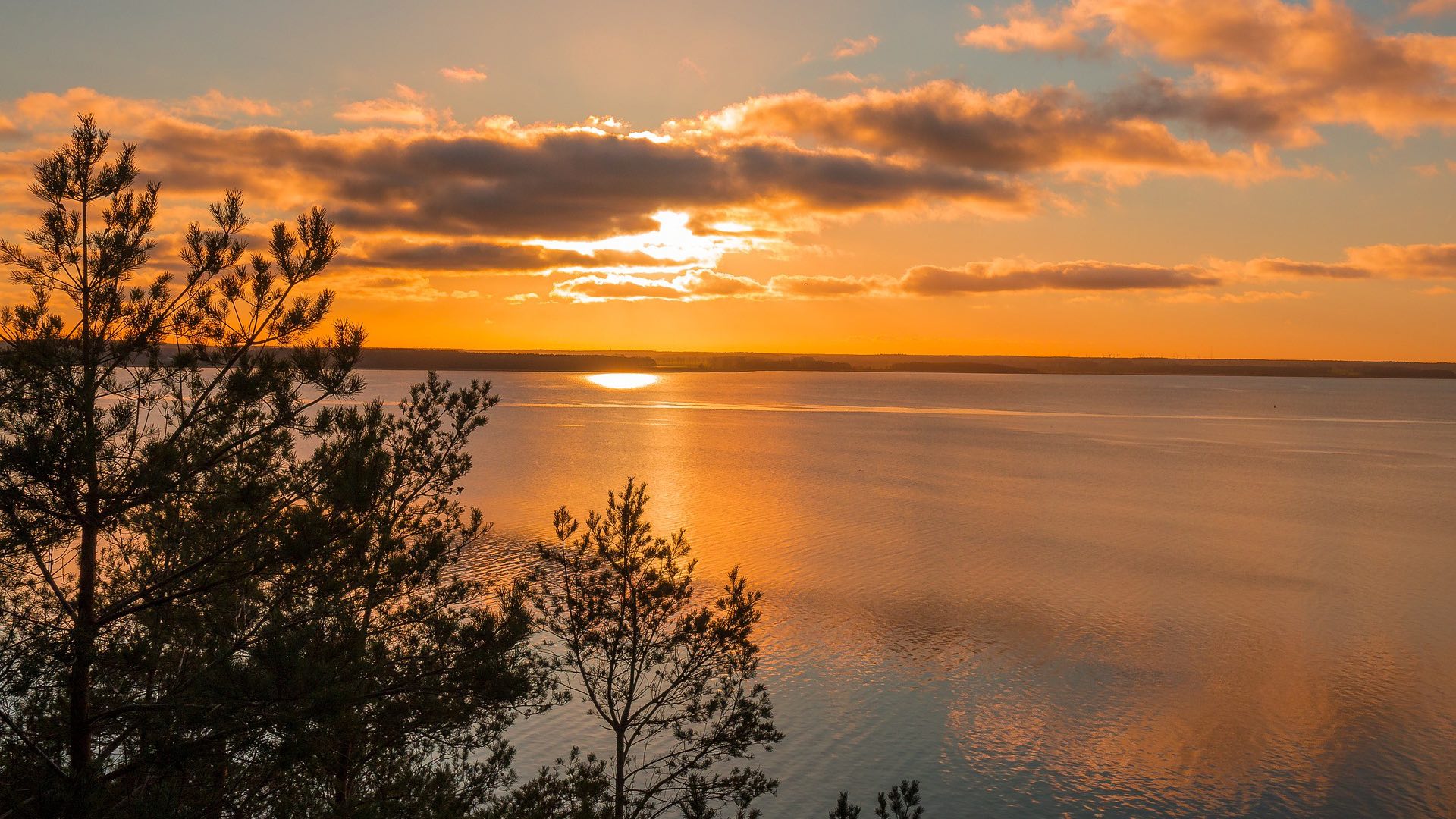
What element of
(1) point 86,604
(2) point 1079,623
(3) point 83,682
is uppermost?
(1) point 86,604

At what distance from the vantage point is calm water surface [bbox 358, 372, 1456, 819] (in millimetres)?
28438

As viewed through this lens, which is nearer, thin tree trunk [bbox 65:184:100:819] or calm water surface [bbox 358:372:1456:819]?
thin tree trunk [bbox 65:184:100:819]

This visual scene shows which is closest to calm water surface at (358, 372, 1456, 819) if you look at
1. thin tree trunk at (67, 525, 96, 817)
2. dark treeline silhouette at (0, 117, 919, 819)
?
dark treeline silhouette at (0, 117, 919, 819)

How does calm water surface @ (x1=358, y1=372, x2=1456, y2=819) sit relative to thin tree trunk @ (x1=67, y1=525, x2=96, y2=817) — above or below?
below

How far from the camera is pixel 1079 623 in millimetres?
42781

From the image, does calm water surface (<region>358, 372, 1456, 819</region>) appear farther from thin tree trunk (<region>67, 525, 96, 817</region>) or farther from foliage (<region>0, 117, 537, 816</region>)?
thin tree trunk (<region>67, 525, 96, 817</region>)

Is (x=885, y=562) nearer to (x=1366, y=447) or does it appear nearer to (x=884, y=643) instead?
(x=884, y=643)

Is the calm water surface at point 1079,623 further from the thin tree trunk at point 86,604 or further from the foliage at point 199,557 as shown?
the thin tree trunk at point 86,604

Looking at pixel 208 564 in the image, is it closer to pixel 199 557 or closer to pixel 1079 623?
pixel 199 557

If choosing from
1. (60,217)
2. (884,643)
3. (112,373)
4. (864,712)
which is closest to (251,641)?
(112,373)

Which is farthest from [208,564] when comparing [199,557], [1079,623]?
[1079,623]

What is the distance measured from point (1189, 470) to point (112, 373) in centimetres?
10537

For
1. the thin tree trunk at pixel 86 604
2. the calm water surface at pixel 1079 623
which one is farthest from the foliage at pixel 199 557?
the calm water surface at pixel 1079 623

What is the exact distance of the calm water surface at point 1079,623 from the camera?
28.4m
